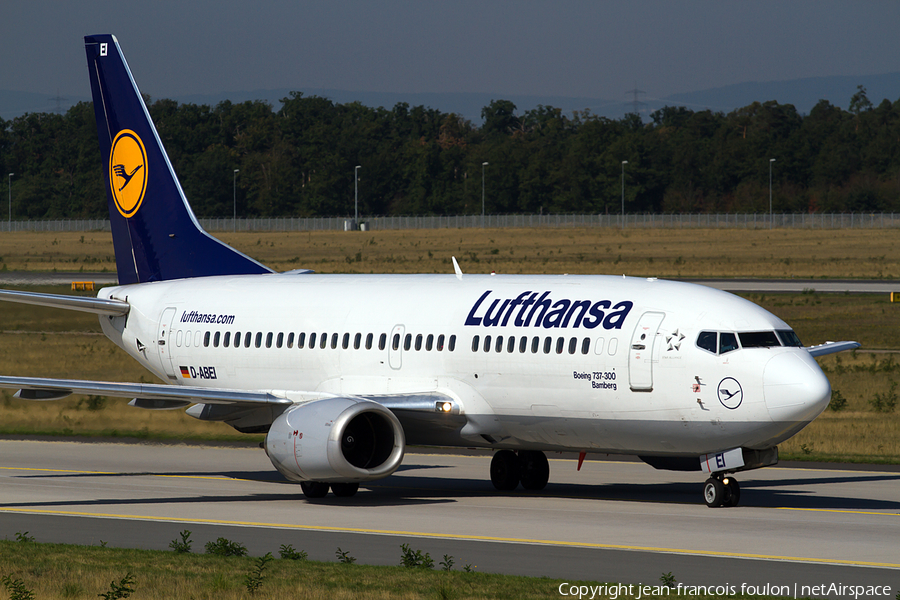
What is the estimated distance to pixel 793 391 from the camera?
22.8 metres

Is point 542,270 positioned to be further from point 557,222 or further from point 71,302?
point 71,302

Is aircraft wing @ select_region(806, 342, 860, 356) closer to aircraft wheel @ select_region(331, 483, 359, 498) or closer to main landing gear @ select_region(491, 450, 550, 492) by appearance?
main landing gear @ select_region(491, 450, 550, 492)

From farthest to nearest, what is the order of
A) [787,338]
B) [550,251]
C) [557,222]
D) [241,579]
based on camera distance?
[557,222]
[550,251]
[787,338]
[241,579]

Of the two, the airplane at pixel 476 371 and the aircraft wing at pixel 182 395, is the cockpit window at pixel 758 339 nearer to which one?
the airplane at pixel 476 371

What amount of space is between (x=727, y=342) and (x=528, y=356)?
3.98 m

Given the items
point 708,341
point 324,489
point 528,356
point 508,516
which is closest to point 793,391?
point 708,341

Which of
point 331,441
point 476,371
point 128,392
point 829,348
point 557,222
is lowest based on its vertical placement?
point 331,441

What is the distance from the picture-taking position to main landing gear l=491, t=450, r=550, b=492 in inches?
1131

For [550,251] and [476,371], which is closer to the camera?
[476,371]

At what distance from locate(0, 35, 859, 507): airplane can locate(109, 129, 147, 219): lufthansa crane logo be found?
10.4 feet

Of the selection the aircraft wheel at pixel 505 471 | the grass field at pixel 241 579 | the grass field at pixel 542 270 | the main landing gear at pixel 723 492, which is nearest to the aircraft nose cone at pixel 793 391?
the main landing gear at pixel 723 492

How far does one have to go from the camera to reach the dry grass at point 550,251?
10369 centimetres

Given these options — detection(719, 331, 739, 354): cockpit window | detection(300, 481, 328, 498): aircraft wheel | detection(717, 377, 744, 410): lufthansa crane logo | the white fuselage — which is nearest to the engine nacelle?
detection(300, 481, 328, 498): aircraft wheel

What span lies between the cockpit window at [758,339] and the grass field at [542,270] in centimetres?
1103
